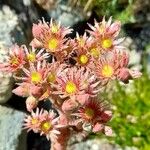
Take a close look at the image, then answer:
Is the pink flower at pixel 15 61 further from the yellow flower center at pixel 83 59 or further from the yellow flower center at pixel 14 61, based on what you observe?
the yellow flower center at pixel 83 59

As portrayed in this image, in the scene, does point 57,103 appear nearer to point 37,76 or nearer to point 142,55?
point 37,76

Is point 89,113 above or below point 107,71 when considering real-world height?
below

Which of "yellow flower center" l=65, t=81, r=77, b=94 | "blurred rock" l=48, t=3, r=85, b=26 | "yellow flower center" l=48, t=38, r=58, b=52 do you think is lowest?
"yellow flower center" l=65, t=81, r=77, b=94

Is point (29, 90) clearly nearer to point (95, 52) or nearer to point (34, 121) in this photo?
A: point (34, 121)

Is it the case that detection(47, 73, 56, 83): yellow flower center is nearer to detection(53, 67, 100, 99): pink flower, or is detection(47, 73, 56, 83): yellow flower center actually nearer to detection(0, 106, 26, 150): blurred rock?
detection(53, 67, 100, 99): pink flower

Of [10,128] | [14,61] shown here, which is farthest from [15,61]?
[10,128]

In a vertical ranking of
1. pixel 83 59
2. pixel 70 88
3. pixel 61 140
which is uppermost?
pixel 83 59

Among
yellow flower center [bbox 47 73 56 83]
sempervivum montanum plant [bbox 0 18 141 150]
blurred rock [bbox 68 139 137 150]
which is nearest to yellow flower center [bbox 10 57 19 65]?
sempervivum montanum plant [bbox 0 18 141 150]
